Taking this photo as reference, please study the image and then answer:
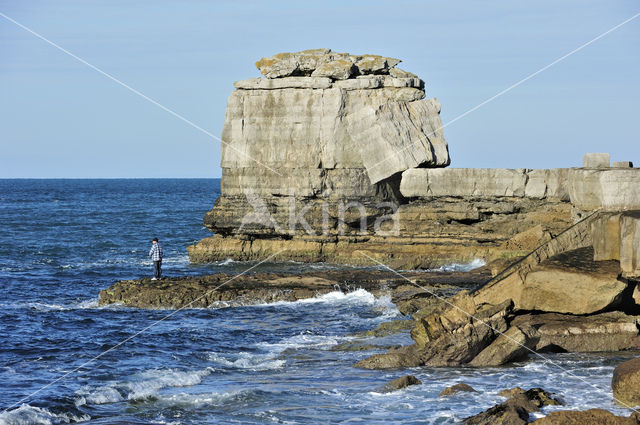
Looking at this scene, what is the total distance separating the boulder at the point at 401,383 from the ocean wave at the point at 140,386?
11.7ft

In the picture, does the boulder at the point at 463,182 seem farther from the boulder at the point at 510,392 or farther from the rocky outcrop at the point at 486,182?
the boulder at the point at 510,392

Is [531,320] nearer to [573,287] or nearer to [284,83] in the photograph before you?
[573,287]

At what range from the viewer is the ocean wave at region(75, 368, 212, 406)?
46.0 feet

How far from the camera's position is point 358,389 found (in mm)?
13750

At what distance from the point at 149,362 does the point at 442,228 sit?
50.8 ft

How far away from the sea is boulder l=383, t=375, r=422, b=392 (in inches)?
4.9

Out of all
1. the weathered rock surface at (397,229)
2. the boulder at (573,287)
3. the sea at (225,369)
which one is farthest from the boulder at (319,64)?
the boulder at (573,287)

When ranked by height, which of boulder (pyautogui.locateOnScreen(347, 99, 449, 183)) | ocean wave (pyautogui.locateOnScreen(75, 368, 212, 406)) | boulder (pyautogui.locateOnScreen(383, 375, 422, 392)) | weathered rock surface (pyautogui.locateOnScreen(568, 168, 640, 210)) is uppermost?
boulder (pyautogui.locateOnScreen(347, 99, 449, 183))

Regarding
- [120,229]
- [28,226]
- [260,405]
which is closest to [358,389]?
[260,405]

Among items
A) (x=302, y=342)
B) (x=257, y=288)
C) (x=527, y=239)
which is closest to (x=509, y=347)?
(x=302, y=342)

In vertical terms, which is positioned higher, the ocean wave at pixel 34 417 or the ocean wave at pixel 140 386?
the ocean wave at pixel 140 386

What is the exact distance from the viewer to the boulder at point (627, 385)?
11867mm

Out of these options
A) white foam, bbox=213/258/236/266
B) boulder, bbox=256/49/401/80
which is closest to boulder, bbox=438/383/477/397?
white foam, bbox=213/258/236/266

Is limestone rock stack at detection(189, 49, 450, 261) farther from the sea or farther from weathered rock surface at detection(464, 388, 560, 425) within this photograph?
Result: weathered rock surface at detection(464, 388, 560, 425)
